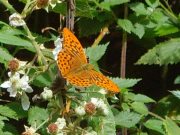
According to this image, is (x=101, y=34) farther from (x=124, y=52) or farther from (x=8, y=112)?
(x=8, y=112)

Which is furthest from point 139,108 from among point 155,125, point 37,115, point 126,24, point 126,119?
point 37,115

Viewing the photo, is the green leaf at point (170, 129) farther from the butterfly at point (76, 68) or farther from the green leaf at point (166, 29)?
the green leaf at point (166, 29)

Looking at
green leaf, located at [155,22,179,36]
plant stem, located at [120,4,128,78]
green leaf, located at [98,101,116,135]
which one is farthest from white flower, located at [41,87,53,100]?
green leaf, located at [155,22,179,36]

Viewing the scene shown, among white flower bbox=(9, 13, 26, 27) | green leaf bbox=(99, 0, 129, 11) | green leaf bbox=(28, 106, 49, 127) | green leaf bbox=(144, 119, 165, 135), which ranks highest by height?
green leaf bbox=(99, 0, 129, 11)

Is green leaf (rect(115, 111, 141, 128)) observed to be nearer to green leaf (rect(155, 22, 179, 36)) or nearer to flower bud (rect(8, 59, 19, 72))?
flower bud (rect(8, 59, 19, 72))

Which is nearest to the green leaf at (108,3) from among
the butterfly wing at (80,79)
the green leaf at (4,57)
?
the green leaf at (4,57)

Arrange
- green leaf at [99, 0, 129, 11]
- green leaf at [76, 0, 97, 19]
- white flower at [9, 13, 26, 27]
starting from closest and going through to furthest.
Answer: white flower at [9, 13, 26, 27], green leaf at [76, 0, 97, 19], green leaf at [99, 0, 129, 11]

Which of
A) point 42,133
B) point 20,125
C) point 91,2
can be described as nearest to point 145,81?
point 91,2
